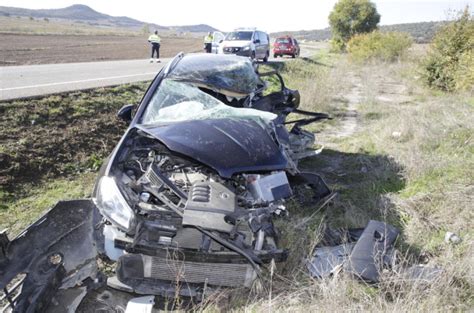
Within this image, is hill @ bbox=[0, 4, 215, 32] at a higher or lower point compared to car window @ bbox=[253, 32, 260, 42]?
higher

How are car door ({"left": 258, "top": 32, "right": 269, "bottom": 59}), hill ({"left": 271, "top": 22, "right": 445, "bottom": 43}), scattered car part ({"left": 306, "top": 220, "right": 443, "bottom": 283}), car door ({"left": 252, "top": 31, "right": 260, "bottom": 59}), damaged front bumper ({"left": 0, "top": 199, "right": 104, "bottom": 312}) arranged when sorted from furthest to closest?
car door ({"left": 258, "top": 32, "right": 269, "bottom": 59}) < car door ({"left": 252, "top": 31, "right": 260, "bottom": 59}) < hill ({"left": 271, "top": 22, "right": 445, "bottom": 43}) < scattered car part ({"left": 306, "top": 220, "right": 443, "bottom": 283}) < damaged front bumper ({"left": 0, "top": 199, "right": 104, "bottom": 312})

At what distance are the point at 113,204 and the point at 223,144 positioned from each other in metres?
0.93

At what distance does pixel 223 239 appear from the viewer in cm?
229

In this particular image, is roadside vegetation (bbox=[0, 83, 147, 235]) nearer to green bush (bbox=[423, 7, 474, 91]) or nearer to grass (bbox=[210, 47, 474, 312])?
grass (bbox=[210, 47, 474, 312])

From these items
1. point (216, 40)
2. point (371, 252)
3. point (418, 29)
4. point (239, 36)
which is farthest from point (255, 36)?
point (418, 29)

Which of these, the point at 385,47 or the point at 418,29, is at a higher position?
the point at 418,29

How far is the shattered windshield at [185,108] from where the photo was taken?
Answer: 3436 millimetres

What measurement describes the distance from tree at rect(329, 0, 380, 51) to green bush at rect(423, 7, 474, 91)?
1068 inches

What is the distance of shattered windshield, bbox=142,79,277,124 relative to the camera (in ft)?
11.3

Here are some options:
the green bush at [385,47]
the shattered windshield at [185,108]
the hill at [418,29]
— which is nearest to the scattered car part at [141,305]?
the shattered windshield at [185,108]

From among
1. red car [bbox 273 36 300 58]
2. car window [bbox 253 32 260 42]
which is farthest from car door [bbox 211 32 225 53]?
red car [bbox 273 36 300 58]

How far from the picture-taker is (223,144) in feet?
9.39

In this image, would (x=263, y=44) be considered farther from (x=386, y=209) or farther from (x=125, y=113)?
(x=386, y=209)

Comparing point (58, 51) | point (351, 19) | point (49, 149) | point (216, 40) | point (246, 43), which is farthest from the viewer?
point (351, 19)
